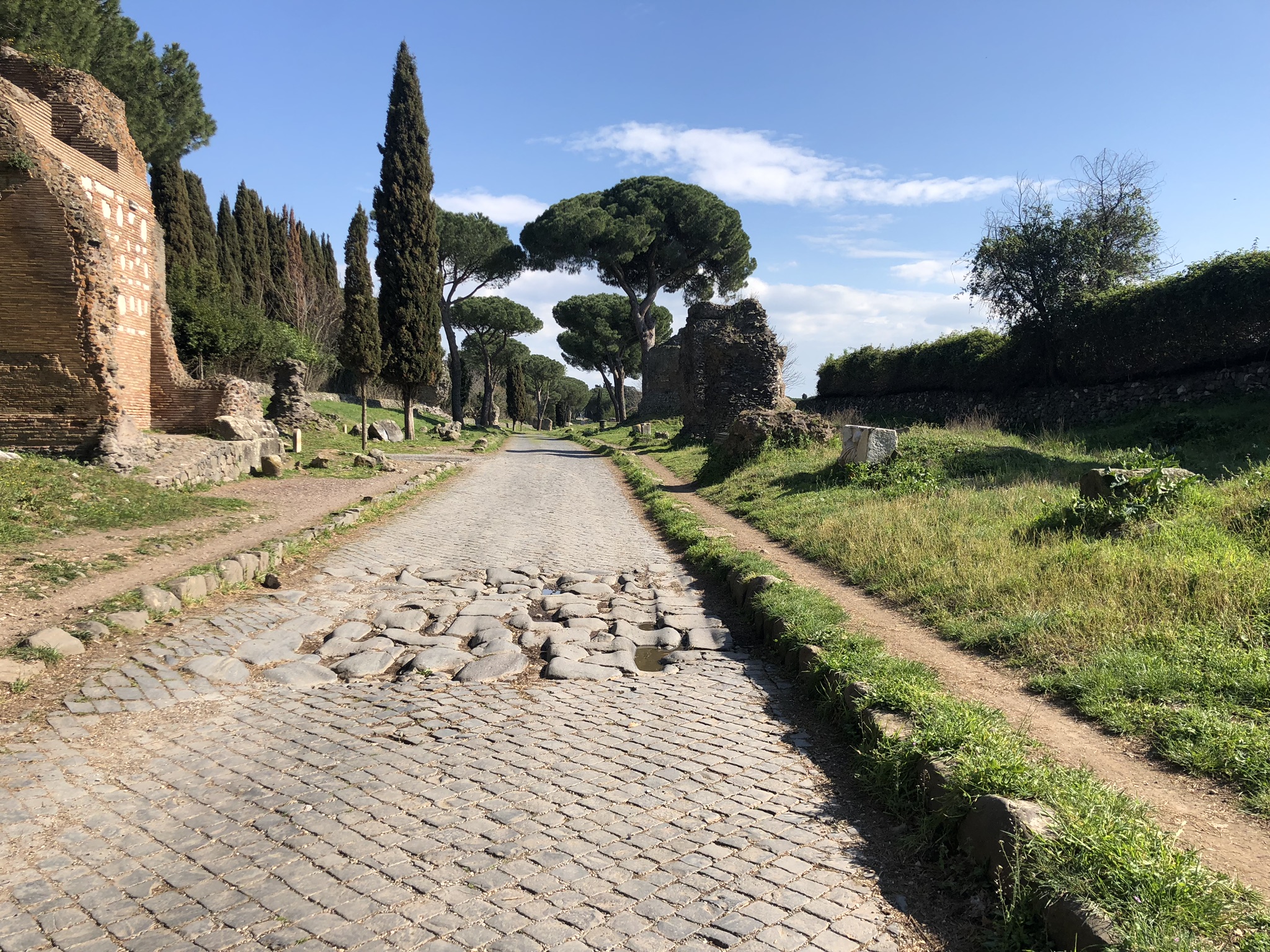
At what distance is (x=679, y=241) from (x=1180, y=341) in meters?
24.8

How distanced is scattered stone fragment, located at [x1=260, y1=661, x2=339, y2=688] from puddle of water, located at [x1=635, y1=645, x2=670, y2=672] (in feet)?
7.24

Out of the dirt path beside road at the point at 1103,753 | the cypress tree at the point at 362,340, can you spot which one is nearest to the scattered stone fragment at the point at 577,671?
the dirt path beside road at the point at 1103,753

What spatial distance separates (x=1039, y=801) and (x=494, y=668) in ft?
11.8

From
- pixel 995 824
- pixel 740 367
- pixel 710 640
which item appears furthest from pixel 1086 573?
pixel 740 367

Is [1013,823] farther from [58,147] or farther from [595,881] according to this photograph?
[58,147]

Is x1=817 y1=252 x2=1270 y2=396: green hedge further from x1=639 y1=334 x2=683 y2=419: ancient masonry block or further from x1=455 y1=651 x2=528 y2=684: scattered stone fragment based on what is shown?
x1=639 y1=334 x2=683 y2=419: ancient masonry block

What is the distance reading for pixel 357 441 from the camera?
77.0 feet

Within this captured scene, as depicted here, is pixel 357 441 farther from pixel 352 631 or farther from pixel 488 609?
pixel 352 631

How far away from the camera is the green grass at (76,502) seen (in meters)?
8.05

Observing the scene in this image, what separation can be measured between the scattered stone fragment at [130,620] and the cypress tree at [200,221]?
28680 mm

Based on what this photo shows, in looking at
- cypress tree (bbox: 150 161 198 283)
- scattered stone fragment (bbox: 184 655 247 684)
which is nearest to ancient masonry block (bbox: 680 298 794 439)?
scattered stone fragment (bbox: 184 655 247 684)

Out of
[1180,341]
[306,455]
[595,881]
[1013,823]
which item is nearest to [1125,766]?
[1013,823]

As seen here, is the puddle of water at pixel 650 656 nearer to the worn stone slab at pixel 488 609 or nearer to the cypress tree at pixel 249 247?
the worn stone slab at pixel 488 609

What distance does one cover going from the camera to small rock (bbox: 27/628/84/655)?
494 centimetres
